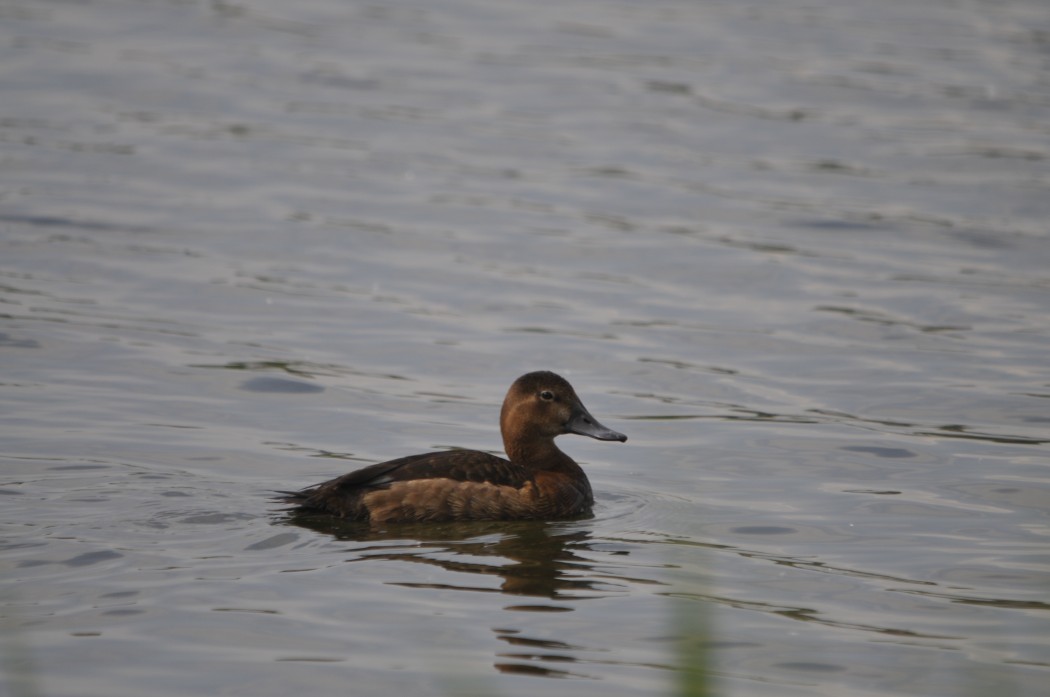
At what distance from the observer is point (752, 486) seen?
10070mm

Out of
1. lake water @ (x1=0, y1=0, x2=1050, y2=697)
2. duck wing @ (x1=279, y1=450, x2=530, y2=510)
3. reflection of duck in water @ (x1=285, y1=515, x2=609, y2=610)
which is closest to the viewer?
lake water @ (x1=0, y1=0, x2=1050, y2=697)

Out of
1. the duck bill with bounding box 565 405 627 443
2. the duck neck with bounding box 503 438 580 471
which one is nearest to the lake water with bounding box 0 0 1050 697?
the duck bill with bounding box 565 405 627 443

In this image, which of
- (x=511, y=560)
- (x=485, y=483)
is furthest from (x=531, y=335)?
(x=511, y=560)

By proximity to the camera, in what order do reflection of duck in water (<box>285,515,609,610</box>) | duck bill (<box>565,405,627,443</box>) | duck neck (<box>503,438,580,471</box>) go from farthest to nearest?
duck bill (<box>565,405,627,443</box>) < duck neck (<box>503,438,580,471</box>) < reflection of duck in water (<box>285,515,609,610</box>)

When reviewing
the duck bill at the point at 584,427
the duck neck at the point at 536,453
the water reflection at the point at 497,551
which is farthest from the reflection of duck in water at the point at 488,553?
the duck bill at the point at 584,427

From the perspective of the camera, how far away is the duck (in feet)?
29.1

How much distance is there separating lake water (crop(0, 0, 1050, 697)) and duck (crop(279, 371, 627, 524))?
5.3 inches

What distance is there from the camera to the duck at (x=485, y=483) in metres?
8.87

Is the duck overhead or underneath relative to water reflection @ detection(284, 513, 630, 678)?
overhead

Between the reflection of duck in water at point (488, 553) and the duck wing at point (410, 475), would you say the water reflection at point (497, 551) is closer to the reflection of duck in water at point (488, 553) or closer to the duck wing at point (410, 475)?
the reflection of duck in water at point (488, 553)

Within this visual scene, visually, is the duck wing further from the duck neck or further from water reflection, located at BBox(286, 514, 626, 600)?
A: the duck neck

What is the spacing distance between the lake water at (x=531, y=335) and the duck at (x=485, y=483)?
14 centimetres

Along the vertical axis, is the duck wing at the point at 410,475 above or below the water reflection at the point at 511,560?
above

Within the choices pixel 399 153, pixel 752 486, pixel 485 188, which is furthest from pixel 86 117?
pixel 752 486
